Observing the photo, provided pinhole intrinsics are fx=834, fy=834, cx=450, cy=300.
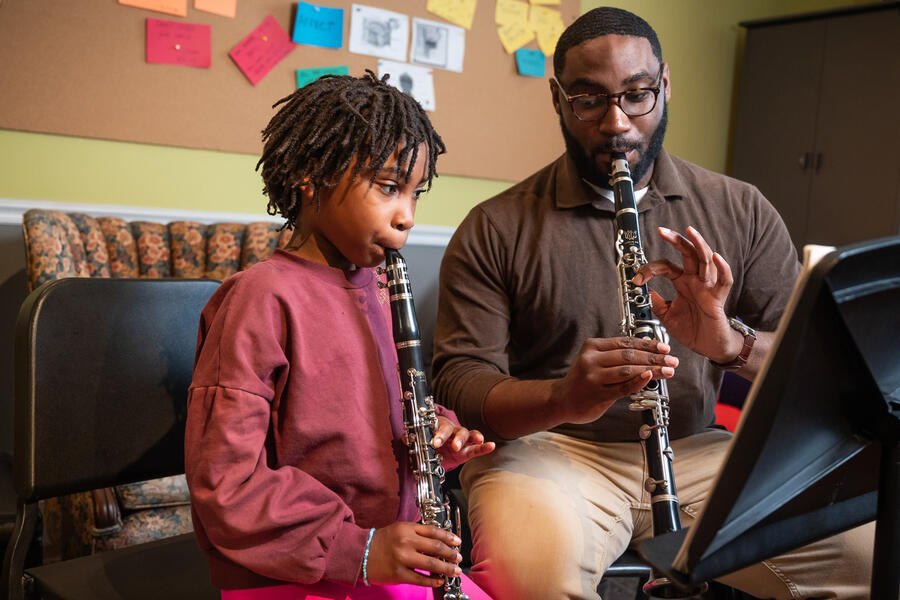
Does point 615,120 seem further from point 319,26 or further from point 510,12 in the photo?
point 510,12

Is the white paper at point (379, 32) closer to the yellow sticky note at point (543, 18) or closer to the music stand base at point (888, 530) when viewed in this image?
the yellow sticky note at point (543, 18)

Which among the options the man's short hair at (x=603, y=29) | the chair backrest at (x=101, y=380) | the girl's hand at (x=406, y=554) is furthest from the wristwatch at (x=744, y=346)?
the chair backrest at (x=101, y=380)

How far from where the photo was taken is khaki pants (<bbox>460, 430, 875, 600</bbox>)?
128 centimetres

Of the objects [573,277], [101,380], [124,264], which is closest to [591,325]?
[573,277]

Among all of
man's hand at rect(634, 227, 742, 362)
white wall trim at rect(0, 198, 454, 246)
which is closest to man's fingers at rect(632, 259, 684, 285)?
man's hand at rect(634, 227, 742, 362)

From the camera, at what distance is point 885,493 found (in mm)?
850

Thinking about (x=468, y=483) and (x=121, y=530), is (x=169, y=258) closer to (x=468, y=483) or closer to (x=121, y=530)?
(x=121, y=530)

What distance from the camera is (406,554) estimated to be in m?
0.91

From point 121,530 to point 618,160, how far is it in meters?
1.21

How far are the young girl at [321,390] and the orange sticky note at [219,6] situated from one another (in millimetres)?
1449

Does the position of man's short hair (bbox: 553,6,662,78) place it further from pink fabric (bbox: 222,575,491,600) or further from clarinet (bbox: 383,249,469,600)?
pink fabric (bbox: 222,575,491,600)

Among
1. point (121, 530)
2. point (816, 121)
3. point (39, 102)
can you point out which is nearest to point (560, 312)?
point (121, 530)

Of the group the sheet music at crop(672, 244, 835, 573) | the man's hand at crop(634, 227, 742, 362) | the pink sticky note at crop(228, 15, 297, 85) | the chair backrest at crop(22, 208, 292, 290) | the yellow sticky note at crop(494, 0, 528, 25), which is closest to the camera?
the sheet music at crop(672, 244, 835, 573)

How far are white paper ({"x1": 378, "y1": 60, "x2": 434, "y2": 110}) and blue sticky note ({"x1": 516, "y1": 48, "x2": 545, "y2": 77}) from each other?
0.38m
